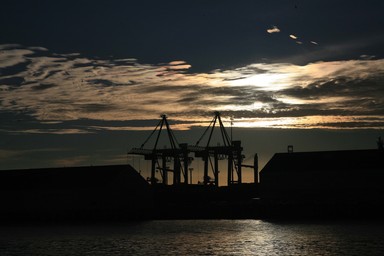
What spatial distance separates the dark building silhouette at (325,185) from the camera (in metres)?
88.3

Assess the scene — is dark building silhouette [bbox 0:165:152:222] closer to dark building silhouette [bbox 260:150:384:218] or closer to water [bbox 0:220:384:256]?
water [bbox 0:220:384:256]

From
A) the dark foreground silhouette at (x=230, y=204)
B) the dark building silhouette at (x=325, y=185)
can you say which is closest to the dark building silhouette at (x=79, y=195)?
the dark foreground silhouette at (x=230, y=204)

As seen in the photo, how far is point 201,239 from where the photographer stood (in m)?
62.7

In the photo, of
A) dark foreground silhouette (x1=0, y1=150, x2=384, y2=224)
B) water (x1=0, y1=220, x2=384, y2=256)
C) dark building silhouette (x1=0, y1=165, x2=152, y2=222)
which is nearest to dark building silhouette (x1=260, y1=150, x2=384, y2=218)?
dark foreground silhouette (x1=0, y1=150, x2=384, y2=224)

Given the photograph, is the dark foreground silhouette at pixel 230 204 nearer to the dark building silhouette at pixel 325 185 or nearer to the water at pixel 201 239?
the dark building silhouette at pixel 325 185

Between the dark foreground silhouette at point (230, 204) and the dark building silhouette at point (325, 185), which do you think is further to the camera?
the dark foreground silhouette at point (230, 204)

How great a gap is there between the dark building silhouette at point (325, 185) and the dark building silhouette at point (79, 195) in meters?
18.1

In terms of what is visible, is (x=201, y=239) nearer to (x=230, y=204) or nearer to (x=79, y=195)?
Answer: (x=79, y=195)

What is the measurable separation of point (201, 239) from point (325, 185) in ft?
108

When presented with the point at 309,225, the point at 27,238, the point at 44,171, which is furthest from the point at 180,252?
the point at 44,171

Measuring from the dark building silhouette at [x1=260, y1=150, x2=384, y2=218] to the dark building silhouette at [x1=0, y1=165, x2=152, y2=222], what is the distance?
18.1 m

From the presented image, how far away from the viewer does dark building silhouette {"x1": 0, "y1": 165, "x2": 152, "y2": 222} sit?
94250 millimetres

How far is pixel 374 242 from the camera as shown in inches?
2152

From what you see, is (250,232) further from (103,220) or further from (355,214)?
(103,220)
